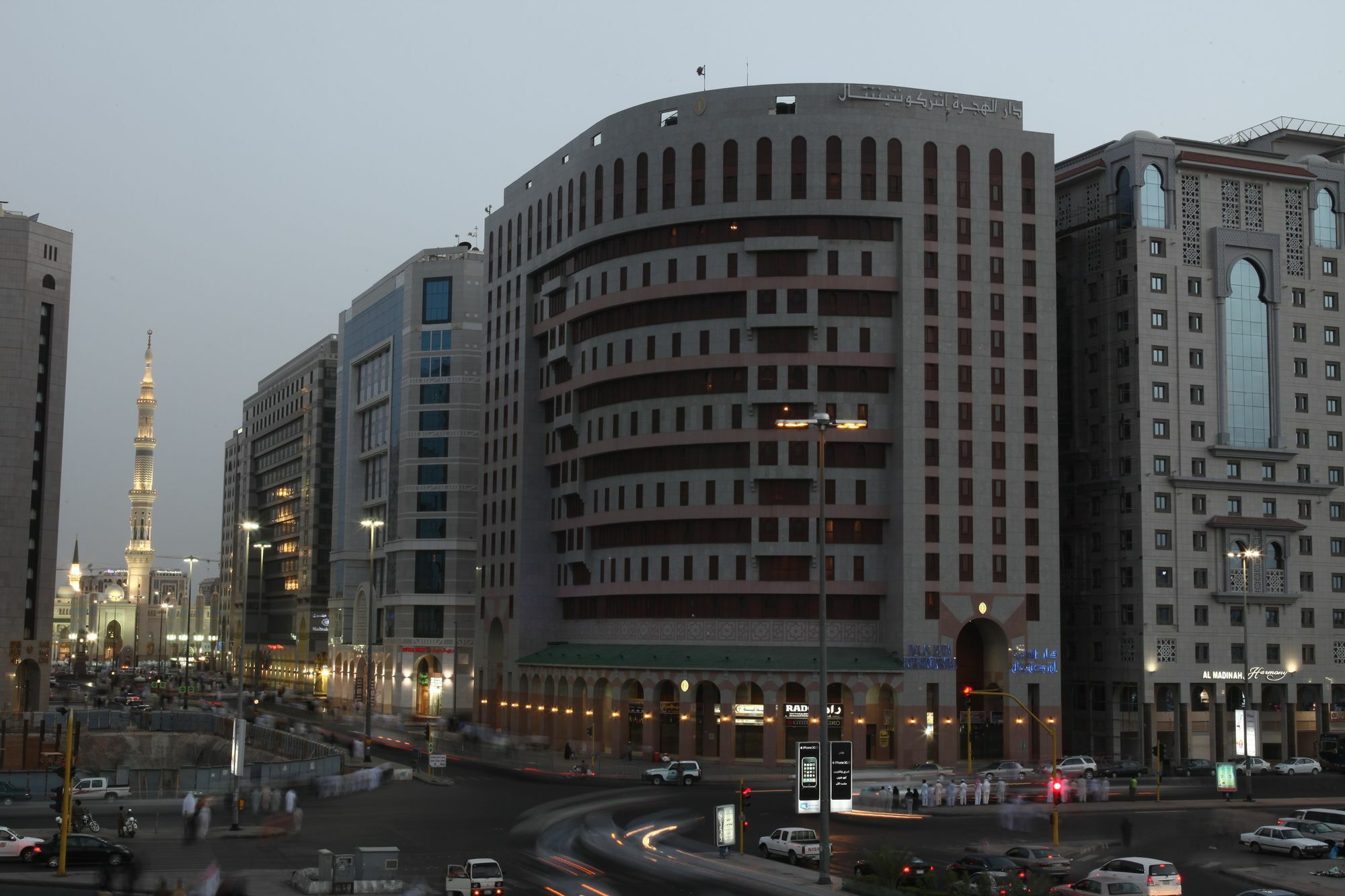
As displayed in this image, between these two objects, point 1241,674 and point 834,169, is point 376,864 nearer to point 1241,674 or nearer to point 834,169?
point 834,169

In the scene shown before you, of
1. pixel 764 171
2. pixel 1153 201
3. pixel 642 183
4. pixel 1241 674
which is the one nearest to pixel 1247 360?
pixel 1153 201

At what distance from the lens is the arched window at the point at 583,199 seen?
12156 cm

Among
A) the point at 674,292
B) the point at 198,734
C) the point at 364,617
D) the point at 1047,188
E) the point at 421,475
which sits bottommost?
the point at 198,734

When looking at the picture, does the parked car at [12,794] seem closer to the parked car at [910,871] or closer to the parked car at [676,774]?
the parked car at [676,774]

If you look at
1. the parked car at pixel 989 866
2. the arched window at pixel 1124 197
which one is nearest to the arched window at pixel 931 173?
the arched window at pixel 1124 197

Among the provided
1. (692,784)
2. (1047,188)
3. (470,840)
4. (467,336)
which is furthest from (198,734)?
(1047,188)

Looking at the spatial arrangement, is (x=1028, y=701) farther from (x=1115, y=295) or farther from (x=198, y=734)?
(x=198, y=734)

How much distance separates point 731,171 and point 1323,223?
52.7m

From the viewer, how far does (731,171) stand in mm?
112312

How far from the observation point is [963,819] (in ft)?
238

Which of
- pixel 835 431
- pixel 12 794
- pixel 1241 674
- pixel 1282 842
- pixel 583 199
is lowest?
pixel 12 794

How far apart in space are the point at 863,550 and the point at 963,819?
122 feet

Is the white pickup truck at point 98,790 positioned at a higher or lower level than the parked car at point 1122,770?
higher

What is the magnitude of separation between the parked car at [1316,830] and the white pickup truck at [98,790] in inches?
2265
